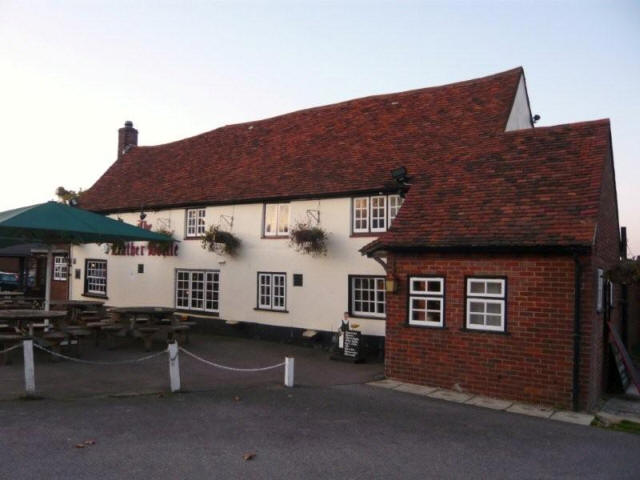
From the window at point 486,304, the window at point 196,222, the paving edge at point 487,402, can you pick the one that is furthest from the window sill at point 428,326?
the window at point 196,222

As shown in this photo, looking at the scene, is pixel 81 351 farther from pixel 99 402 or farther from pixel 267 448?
pixel 267 448

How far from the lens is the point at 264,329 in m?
17.4

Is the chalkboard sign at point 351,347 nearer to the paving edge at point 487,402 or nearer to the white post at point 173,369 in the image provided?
the paving edge at point 487,402

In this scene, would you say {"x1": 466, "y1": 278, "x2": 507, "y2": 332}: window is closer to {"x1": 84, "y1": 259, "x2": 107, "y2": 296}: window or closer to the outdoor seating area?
the outdoor seating area

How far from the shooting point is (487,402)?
33.4 feet

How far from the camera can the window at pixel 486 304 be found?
421 inches

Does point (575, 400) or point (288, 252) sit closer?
point (575, 400)

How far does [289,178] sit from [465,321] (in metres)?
8.49

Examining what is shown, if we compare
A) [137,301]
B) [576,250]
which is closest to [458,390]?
[576,250]

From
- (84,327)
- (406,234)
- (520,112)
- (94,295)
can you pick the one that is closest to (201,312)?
(84,327)

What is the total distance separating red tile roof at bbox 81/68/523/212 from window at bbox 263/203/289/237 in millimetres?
484

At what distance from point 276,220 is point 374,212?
3.60 metres

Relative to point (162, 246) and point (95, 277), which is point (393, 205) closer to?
point (162, 246)

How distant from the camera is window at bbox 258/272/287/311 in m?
17.1
